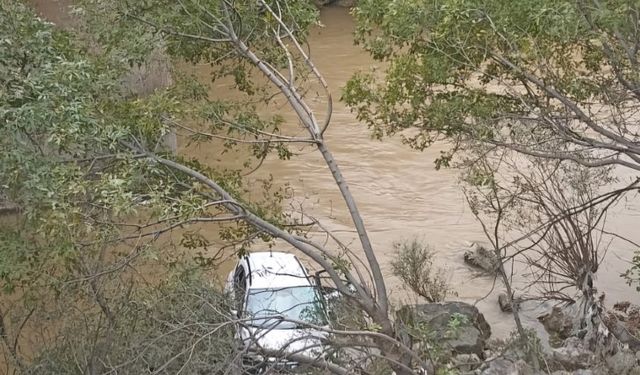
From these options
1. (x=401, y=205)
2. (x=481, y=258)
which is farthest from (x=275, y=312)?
(x=401, y=205)

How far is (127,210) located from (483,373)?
14.3 feet

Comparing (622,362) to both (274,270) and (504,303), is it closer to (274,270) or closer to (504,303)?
(504,303)

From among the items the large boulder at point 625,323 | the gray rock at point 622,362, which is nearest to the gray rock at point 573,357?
the gray rock at point 622,362

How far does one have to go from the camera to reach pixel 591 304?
11.2 m

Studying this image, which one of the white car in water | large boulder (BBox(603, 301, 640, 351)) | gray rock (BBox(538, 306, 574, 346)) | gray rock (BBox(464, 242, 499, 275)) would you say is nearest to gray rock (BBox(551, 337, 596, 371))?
large boulder (BBox(603, 301, 640, 351))

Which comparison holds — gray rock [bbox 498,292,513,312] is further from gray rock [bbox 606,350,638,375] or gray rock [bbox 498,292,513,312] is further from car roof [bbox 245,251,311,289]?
car roof [bbox 245,251,311,289]

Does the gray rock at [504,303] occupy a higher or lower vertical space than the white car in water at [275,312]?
lower

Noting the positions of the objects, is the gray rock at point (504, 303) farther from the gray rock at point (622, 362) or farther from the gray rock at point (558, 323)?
the gray rock at point (622, 362)

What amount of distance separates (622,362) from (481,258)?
4686mm

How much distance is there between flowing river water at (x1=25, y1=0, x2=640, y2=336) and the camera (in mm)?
13523

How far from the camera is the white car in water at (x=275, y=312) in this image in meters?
6.86

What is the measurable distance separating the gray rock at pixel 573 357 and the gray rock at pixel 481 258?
129 inches

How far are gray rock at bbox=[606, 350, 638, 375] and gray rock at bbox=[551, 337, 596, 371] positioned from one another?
0.95 feet

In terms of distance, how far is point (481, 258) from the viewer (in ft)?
46.1
